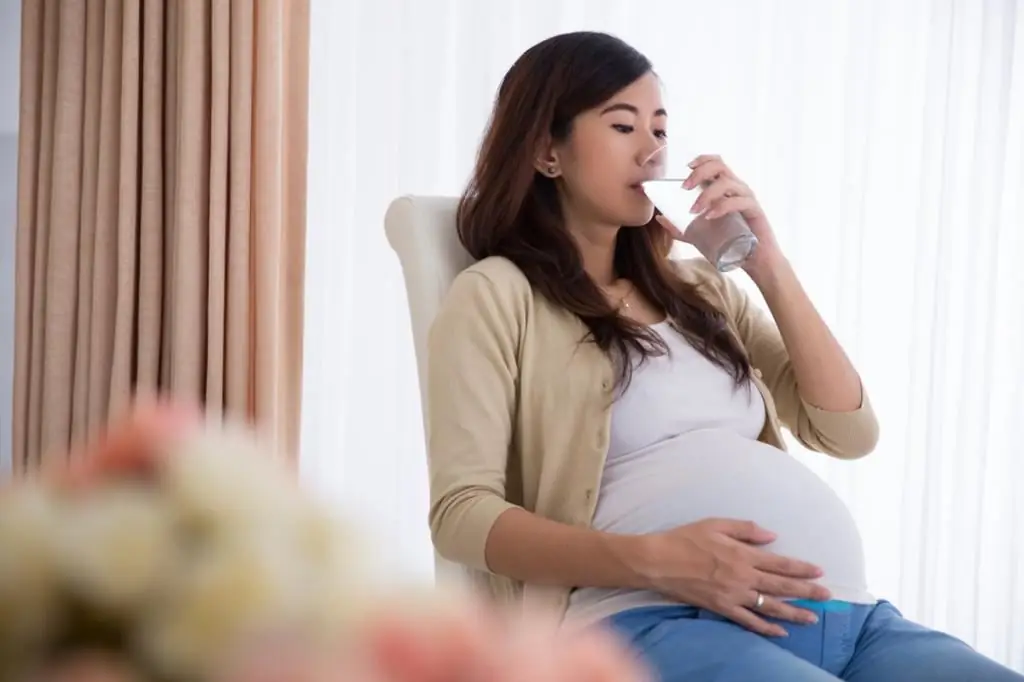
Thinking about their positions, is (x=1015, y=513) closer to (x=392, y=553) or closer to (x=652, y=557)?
(x=652, y=557)

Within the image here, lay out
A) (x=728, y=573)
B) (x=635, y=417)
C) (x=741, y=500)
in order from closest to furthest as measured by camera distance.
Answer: (x=728, y=573)
(x=741, y=500)
(x=635, y=417)

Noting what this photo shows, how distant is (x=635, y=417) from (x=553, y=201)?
0.39 metres

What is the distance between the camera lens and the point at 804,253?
2.95 meters

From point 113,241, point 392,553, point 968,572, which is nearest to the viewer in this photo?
point 392,553

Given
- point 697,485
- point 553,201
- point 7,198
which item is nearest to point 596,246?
point 553,201

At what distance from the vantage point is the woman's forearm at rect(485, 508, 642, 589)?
1243 mm

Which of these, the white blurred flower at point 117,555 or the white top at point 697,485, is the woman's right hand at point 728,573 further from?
the white blurred flower at point 117,555

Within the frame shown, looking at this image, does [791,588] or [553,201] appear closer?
[791,588]

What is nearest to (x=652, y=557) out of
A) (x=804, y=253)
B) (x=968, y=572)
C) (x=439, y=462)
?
(x=439, y=462)

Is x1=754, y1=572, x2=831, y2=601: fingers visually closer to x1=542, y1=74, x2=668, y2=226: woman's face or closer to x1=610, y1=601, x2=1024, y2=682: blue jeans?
x1=610, y1=601, x2=1024, y2=682: blue jeans

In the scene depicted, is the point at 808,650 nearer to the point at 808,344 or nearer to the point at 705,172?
the point at 808,344

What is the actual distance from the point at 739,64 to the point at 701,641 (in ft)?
6.64

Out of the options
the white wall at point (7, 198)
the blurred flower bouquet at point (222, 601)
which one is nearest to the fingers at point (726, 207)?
the blurred flower bouquet at point (222, 601)

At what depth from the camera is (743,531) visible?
1249 millimetres
